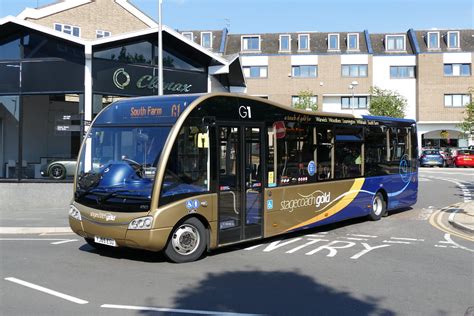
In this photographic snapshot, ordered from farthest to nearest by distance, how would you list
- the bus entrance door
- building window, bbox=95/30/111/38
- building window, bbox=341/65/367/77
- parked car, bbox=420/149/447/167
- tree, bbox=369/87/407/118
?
1. building window, bbox=341/65/367/77
2. tree, bbox=369/87/407/118
3. parked car, bbox=420/149/447/167
4. building window, bbox=95/30/111/38
5. the bus entrance door

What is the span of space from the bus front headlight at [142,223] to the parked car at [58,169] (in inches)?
400

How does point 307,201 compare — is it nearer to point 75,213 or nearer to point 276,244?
point 276,244

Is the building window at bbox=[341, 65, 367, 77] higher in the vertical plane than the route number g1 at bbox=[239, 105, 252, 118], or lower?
higher

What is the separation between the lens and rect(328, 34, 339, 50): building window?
53.6 metres

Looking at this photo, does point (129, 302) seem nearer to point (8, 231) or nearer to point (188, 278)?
point (188, 278)

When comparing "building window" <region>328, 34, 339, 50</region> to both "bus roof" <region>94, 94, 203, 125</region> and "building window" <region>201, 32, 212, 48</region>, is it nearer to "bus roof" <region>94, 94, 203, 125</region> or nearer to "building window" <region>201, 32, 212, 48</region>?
"building window" <region>201, 32, 212, 48</region>

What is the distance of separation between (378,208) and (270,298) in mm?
7841

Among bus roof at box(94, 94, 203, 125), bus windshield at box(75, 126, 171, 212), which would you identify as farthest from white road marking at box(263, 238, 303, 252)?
bus roof at box(94, 94, 203, 125)

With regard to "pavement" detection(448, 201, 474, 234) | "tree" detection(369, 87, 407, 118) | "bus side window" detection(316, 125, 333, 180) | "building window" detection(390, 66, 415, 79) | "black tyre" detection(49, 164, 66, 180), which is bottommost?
"pavement" detection(448, 201, 474, 234)

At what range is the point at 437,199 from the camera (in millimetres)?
17828

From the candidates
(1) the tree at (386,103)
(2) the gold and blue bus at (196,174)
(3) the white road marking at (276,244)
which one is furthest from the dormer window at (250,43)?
(3) the white road marking at (276,244)

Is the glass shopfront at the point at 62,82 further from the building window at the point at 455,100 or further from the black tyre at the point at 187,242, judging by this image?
the building window at the point at 455,100

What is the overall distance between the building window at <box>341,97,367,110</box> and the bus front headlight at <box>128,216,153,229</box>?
47.0 metres

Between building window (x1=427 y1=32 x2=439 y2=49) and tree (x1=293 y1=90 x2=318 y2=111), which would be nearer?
tree (x1=293 y1=90 x2=318 y2=111)
